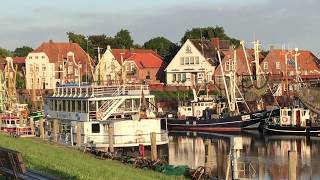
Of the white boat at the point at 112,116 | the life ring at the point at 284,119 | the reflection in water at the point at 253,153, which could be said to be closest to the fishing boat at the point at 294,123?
the life ring at the point at 284,119

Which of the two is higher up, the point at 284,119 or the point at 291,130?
the point at 284,119

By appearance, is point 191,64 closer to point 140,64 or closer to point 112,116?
point 140,64

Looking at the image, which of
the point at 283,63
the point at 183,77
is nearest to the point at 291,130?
the point at 283,63

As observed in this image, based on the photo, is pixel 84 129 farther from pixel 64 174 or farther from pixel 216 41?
pixel 216 41

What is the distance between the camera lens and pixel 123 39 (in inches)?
7096

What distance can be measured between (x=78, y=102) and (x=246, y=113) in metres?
29.6

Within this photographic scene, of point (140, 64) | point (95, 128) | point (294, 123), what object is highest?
point (140, 64)

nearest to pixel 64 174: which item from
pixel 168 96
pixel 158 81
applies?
pixel 168 96

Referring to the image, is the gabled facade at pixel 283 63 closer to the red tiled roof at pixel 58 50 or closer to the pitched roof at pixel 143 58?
the pitched roof at pixel 143 58

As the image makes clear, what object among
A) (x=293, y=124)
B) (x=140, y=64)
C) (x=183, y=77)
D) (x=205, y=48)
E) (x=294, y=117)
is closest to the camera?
(x=293, y=124)

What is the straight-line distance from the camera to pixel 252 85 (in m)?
89.3

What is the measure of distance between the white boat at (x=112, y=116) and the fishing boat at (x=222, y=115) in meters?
23.1

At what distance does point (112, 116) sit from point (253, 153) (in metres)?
12.1

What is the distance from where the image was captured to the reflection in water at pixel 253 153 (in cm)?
3996
